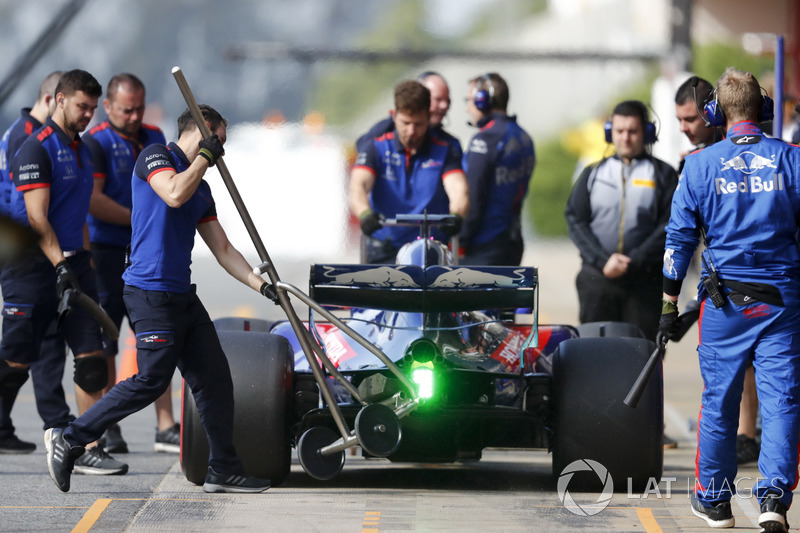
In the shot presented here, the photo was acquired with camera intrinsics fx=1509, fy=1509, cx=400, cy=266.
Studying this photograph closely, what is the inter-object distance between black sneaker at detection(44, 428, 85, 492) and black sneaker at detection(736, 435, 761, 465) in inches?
150

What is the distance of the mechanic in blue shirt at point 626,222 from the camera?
939 centimetres

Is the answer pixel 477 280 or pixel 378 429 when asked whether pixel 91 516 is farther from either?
pixel 477 280

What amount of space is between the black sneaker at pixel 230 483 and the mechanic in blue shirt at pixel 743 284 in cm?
222

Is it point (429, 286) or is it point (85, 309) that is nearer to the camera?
point (429, 286)

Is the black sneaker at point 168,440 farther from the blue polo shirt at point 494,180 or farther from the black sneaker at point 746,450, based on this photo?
the black sneaker at point 746,450

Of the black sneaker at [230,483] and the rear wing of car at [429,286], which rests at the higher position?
the rear wing of car at [429,286]

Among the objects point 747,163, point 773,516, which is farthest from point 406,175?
point 773,516

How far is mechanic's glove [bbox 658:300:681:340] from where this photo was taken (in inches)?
267

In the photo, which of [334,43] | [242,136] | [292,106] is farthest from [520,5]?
[242,136]

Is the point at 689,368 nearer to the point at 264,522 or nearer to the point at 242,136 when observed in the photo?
the point at 264,522

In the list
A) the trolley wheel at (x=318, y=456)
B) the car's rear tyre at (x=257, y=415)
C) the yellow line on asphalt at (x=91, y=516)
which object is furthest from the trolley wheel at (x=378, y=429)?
the yellow line on asphalt at (x=91, y=516)

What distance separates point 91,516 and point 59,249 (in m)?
1.80

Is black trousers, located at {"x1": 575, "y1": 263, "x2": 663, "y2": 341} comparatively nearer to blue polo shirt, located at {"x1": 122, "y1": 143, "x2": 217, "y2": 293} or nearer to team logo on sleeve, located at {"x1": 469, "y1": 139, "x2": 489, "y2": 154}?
team logo on sleeve, located at {"x1": 469, "y1": 139, "x2": 489, "y2": 154}

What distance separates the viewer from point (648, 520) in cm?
690
